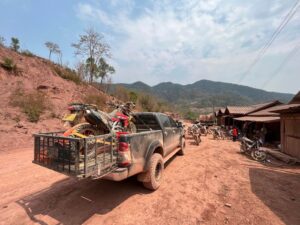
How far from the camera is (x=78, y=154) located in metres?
3.01

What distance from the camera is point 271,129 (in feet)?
56.0

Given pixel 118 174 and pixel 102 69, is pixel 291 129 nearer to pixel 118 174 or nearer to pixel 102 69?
pixel 118 174

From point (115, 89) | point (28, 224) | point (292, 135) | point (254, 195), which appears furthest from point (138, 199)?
point (115, 89)

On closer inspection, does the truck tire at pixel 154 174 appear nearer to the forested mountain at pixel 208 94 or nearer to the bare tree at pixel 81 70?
the bare tree at pixel 81 70

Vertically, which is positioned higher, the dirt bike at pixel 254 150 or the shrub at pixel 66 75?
the shrub at pixel 66 75

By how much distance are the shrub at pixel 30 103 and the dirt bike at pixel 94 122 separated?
31.2 feet

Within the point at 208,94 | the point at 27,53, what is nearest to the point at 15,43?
the point at 27,53

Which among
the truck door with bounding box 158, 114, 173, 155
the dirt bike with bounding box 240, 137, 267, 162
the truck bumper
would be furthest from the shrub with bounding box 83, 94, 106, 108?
the truck bumper

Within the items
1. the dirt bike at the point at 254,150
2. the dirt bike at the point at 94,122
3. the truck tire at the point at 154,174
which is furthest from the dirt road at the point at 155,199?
the dirt bike at the point at 254,150

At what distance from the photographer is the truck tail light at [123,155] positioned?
3587 millimetres

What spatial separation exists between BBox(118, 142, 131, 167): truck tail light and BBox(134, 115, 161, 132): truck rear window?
2.36 meters

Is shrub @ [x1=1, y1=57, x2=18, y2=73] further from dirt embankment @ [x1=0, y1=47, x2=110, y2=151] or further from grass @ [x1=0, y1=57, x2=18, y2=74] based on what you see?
dirt embankment @ [x1=0, y1=47, x2=110, y2=151]

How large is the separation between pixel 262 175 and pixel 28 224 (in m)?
6.53

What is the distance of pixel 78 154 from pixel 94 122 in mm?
1724
